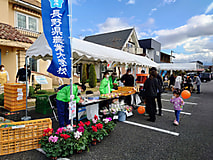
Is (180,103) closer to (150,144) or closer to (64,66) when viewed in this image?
(150,144)

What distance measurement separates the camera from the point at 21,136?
10.2 feet

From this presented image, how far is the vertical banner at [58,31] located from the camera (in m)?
3.31

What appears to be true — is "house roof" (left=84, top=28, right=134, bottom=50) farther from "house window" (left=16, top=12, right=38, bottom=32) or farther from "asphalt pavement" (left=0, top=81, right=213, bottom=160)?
"asphalt pavement" (left=0, top=81, right=213, bottom=160)

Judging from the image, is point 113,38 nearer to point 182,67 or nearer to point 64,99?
point 182,67

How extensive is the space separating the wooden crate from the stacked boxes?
3.14 m

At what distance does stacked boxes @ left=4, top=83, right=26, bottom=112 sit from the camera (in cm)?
574

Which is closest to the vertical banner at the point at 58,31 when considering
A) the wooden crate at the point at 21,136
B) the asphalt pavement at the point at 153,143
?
the wooden crate at the point at 21,136

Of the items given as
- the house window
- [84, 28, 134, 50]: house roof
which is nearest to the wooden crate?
the house window

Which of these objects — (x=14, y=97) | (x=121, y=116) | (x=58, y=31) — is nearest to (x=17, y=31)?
(x=14, y=97)

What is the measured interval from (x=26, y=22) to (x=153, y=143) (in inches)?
470

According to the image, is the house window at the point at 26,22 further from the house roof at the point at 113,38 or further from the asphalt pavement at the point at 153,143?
the house roof at the point at 113,38

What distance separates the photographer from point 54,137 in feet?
9.93

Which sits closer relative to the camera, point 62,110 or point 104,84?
point 62,110

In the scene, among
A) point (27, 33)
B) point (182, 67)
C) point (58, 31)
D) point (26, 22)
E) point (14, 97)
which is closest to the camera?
point (58, 31)
